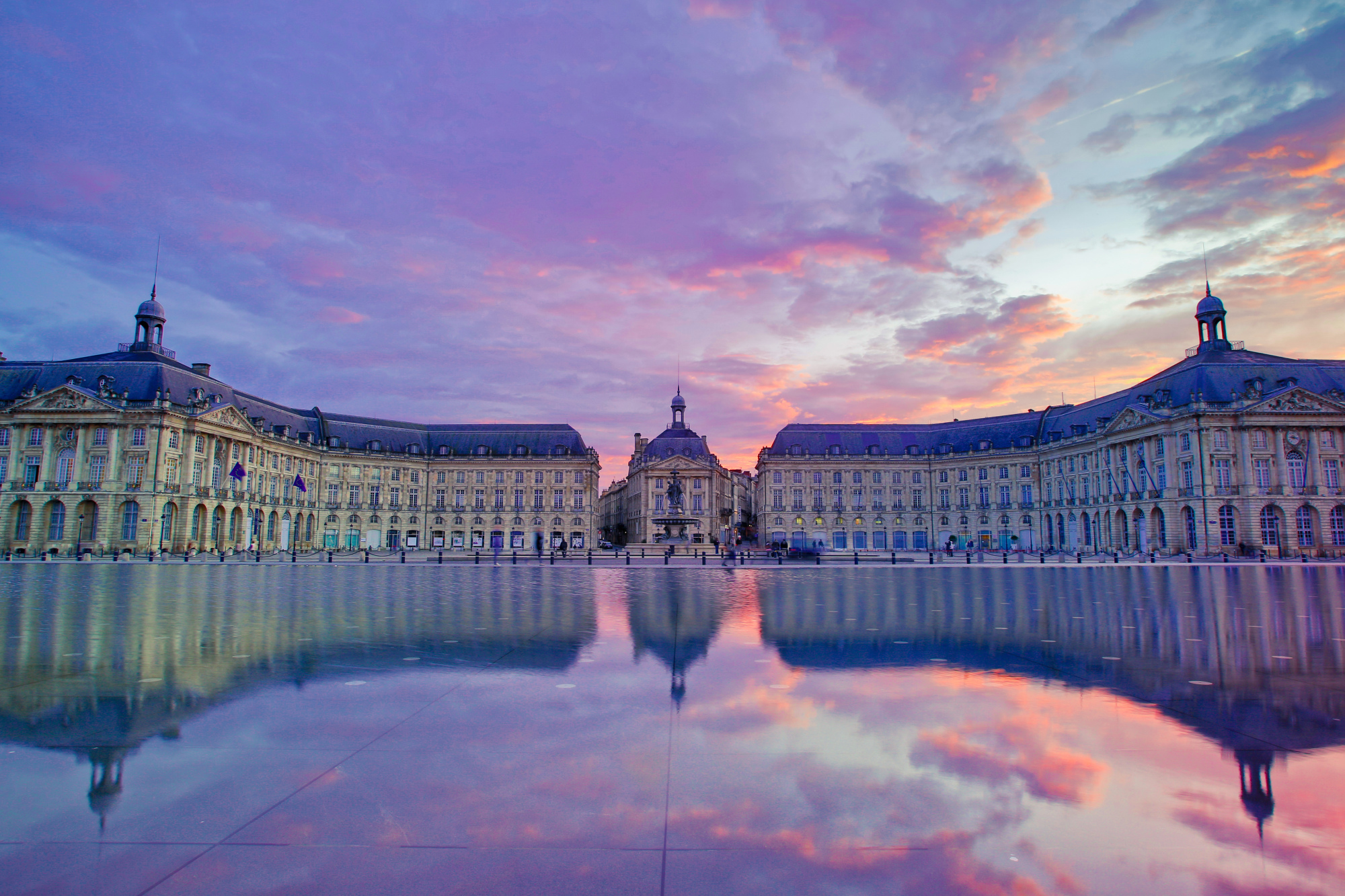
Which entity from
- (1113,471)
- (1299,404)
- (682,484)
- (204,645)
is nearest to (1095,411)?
(1113,471)

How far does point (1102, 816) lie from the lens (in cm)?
541

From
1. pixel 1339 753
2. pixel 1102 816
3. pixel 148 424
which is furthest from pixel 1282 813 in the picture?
pixel 148 424

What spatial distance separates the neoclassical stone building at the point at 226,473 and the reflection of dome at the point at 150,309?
0.36ft

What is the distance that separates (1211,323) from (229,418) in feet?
360

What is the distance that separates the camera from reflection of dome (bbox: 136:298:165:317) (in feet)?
265

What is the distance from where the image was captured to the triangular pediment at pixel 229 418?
3063 inches

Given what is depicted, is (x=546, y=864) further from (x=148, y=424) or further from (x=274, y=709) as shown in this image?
(x=148, y=424)

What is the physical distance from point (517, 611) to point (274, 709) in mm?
11019

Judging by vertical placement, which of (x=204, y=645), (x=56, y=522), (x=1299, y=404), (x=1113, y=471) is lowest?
(x=204, y=645)

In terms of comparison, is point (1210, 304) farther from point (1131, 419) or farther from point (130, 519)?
point (130, 519)

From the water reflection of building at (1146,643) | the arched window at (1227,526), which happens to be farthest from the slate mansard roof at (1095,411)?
the water reflection of building at (1146,643)

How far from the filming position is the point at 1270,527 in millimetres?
70250

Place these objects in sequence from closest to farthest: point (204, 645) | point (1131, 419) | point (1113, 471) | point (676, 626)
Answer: point (204, 645) < point (676, 626) < point (1131, 419) < point (1113, 471)

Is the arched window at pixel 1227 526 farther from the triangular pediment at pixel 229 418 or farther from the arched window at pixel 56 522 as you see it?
the arched window at pixel 56 522
